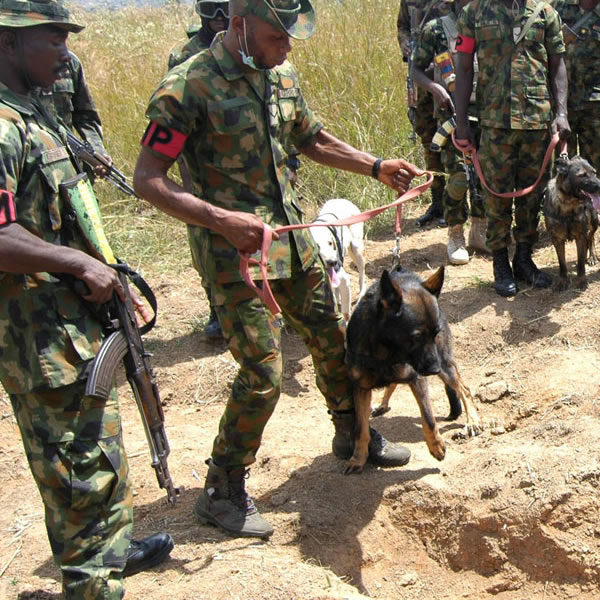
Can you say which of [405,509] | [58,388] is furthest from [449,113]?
[58,388]

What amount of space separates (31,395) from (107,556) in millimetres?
704

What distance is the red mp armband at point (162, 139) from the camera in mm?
3395

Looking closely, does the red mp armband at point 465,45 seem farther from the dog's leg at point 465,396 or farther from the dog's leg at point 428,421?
the dog's leg at point 428,421

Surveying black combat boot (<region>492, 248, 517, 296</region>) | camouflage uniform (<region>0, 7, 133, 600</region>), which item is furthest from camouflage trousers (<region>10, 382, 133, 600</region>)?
black combat boot (<region>492, 248, 517, 296</region>)

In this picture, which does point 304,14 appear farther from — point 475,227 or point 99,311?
point 475,227

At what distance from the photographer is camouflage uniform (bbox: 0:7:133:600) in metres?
2.80

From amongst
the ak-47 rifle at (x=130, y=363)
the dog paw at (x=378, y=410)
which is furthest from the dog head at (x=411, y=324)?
the dog paw at (x=378, y=410)

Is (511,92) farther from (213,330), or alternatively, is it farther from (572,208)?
(213,330)

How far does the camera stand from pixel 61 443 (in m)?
2.90

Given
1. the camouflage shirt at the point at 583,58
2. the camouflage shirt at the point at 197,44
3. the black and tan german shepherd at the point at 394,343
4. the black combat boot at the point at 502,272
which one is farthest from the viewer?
the camouflage shirt at the point at 583,58

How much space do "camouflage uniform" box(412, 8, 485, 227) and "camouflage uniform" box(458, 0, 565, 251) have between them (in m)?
0.85

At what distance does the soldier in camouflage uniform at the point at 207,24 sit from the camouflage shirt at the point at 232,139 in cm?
264

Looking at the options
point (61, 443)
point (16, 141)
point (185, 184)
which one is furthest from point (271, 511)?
point (185, 184)

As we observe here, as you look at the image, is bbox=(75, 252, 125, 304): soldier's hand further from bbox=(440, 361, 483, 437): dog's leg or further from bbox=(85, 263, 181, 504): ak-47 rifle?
bbox=(440, 361, 483, 437): dog's leg
